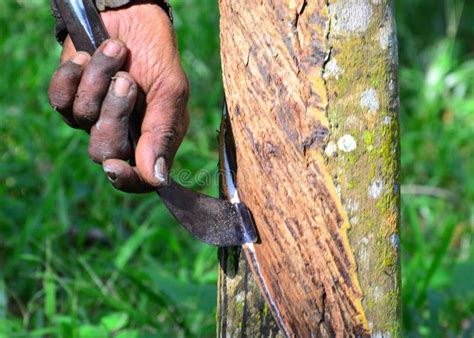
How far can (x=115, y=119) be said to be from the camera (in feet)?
4.88

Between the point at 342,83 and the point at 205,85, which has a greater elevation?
the point at 342,83

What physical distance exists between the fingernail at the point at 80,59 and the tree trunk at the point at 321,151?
268 millimetres

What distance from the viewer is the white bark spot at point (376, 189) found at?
1.53 metres

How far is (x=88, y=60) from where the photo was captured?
1.52 meters

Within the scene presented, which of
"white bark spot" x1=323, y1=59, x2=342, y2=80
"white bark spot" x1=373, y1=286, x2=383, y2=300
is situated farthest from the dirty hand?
"white bark spot" x1=373, y1=286, x2=383, y2=300

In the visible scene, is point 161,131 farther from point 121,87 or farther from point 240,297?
point 240,297

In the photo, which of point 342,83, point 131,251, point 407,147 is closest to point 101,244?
point 131,251

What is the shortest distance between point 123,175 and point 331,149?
14.3 inches

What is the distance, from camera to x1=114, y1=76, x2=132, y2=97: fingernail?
4.86 feet

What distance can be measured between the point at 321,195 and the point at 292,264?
15 centimetres

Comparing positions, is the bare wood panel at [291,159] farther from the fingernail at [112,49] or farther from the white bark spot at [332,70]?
the fingernail at [112,49]

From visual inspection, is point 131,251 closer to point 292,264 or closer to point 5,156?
point 5,156

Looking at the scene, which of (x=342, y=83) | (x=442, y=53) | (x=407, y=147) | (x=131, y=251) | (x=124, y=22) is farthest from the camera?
(x=442, y=53)

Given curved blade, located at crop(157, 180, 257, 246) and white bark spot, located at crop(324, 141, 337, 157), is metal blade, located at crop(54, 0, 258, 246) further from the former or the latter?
white bark spot, located at crop(324, 141, 337, 157)
